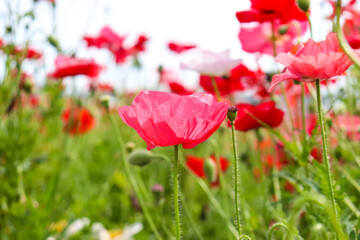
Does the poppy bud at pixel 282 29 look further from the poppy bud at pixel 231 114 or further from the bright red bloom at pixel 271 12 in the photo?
the poppy bud at pixel 231 114

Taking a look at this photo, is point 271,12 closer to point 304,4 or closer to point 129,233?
point 304,4

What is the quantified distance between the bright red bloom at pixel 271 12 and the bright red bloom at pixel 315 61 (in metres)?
0.36

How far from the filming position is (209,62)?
132cm

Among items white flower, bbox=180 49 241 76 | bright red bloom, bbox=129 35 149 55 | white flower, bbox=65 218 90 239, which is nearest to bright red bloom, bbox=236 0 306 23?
white flower, bbox=180 49 241 76

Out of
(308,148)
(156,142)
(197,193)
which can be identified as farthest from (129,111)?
(197,193)

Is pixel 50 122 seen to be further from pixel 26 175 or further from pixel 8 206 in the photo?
pixel 8 206

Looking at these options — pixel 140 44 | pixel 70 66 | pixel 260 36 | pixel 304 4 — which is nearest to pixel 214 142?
Answer: pixel 260 36

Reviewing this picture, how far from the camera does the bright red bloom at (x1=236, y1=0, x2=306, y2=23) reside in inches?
40.1

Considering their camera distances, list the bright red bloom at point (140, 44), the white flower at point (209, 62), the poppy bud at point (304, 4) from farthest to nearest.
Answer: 1. the bright red bloom at point (140, 44)
2. the white flower at point (209, 62)
3. the poppy bud at point (304, 4)

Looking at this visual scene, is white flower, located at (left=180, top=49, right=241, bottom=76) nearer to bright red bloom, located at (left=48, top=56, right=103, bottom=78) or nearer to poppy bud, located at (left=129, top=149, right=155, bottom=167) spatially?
poppy bud, located at (left=129, top=149, right=155, bottom=167)

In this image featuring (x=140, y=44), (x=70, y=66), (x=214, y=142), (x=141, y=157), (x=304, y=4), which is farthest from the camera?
(x=140, y=44)

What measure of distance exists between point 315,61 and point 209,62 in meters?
0.69

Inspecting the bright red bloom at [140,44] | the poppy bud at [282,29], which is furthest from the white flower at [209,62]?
the bright red bloom at [140,44]

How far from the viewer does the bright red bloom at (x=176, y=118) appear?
0.66 metres
